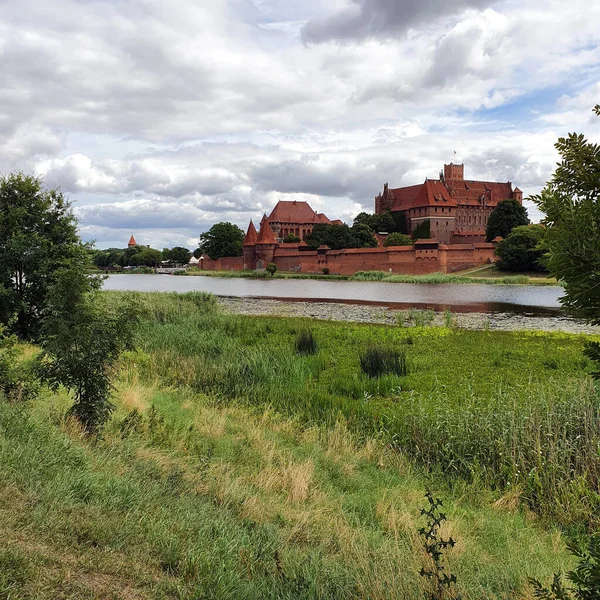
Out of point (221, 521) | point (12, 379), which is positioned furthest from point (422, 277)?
point (221, 521)

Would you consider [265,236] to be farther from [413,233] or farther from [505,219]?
[505,219]

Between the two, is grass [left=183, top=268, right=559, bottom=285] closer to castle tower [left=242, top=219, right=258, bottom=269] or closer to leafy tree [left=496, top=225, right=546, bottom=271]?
leafy tree [left=496, top=225, right=546, bottom=271]

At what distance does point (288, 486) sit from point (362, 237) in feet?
204

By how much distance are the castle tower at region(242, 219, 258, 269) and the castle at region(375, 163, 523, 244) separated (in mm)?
23121

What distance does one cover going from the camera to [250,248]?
7075cm

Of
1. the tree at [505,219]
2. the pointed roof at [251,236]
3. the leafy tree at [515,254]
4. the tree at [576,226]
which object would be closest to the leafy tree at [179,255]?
the pointed roof at [251,236]

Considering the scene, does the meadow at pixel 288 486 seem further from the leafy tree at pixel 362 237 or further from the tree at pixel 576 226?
the leafy tree at pixel 362 237

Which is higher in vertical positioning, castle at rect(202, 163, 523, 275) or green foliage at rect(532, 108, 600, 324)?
castle at rect(202, 163, 523, 275)

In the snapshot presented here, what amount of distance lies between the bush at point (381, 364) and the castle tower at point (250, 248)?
61.6 m

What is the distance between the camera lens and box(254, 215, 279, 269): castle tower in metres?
67.5

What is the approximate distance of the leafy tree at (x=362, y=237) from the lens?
64.4 m

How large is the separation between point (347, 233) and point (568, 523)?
2418 inches

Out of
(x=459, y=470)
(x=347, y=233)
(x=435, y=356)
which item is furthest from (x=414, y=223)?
(x=459, y=470)

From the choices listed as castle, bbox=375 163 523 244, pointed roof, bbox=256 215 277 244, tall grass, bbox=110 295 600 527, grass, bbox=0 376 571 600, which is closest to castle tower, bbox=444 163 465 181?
castle, bbox=375 163 523 244
